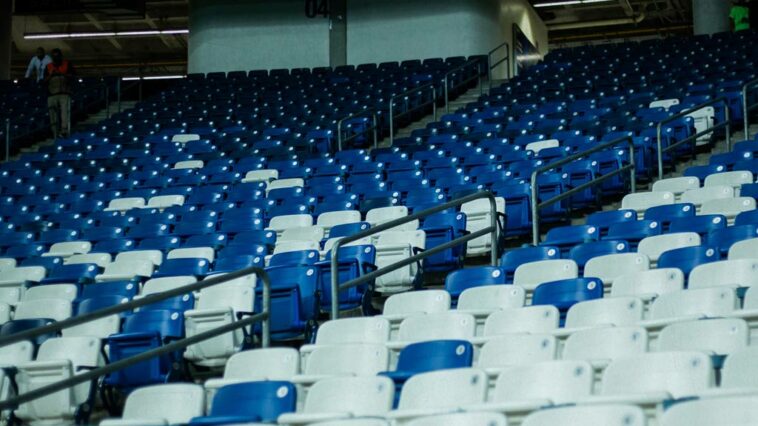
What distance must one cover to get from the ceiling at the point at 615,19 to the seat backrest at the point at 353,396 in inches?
916

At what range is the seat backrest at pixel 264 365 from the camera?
20.3 feet

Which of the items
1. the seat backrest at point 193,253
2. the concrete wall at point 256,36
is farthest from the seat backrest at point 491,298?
the concrete wall at point 256,36

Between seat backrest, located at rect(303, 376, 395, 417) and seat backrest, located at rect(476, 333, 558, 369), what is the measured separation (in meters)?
0.69

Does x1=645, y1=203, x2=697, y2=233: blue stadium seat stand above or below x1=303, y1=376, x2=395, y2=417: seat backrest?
above

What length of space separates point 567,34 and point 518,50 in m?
9.17

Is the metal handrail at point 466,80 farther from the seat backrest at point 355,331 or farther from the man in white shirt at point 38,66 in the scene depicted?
the seat backrest at point 355,331

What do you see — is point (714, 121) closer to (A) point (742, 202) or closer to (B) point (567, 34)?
(A) point (742, 202)

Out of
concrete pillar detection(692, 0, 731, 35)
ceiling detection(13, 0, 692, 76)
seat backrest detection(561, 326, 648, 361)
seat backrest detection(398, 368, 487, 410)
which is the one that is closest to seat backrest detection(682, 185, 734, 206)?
seat backrest detection(561, 326, 648, 361)

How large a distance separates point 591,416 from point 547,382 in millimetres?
1087

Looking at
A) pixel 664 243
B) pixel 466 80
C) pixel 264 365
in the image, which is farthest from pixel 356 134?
pixel 264 365

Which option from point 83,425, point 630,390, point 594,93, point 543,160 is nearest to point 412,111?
point 594,93

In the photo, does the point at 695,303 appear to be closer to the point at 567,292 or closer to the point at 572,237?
the point at 567,292

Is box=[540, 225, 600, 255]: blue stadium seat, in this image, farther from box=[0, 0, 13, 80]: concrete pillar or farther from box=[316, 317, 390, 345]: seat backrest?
box=[0, 0, 13, 80]: concrete pillar

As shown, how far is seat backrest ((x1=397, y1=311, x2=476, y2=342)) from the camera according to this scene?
6473 millimetres
